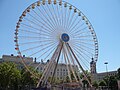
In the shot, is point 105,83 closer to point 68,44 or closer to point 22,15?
point 68,44

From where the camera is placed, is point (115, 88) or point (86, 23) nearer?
point (86, 23)

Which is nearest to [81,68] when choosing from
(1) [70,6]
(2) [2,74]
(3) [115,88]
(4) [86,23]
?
(4) [86,23]

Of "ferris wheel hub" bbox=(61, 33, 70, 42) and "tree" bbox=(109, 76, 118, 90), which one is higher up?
"ferris wheel hub" bbox=(61, 33, 70, 42)

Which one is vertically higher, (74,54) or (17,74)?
(74,54)

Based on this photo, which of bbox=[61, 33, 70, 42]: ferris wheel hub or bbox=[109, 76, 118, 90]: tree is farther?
bbox=[109, 76, 118, 90]: tree

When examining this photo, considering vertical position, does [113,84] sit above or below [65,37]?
below

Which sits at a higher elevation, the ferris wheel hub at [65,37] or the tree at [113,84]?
the ferris wheel hub at [65,37]

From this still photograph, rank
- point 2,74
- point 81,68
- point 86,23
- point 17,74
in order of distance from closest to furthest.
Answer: point 81,68 → point 86,23 → point 2,74 → point 17,74

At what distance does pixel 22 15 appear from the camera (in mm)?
39375

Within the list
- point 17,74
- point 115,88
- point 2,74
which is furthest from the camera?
point 115,88

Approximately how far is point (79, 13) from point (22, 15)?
12.3 metres

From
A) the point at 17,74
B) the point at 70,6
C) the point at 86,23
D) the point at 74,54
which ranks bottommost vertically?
the point at 17,74

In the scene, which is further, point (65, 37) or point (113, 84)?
point (113, 84)

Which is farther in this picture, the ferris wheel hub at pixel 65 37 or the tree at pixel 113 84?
the tree at pixel 113 84
